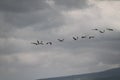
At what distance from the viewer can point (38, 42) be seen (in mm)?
156500

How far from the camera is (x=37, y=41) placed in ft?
520

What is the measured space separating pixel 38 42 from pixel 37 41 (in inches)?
80.8
